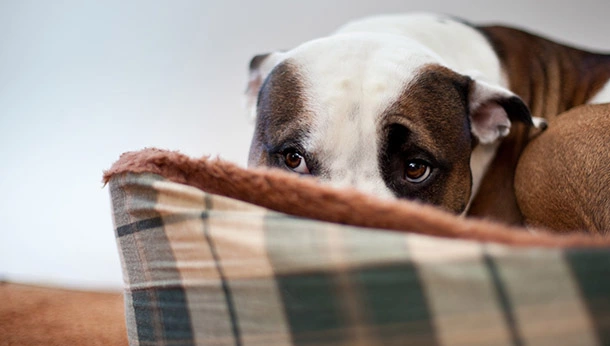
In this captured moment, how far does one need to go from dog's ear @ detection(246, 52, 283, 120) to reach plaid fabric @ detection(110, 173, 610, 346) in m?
0.84

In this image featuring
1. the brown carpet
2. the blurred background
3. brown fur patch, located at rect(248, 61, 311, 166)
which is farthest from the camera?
the blurred background

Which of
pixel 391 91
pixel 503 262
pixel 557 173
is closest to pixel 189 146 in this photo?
pixel 391 91

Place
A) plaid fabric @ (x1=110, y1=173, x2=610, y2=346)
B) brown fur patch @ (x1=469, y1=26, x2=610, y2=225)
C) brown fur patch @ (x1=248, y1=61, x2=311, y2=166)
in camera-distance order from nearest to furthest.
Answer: plaid fabric @ (x1=110, y1=173, x2=610, y2=346), brown fur patch @ (x1=248, y1=61, x2=311, y2=166), brown fur patch @ (x1=469, y1=26, x2=610, y2=225)

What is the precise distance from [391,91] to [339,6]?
1.30 m

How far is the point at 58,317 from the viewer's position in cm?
177

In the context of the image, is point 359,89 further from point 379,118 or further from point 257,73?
point 257,73

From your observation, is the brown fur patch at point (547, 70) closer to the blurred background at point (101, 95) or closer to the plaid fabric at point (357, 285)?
the blurred background at point (101, 95)

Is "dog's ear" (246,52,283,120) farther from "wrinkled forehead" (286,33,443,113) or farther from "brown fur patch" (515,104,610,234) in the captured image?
"brown fur patch" (515,104,610,234)

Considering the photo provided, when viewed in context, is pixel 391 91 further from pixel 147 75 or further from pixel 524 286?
pixel 147 75

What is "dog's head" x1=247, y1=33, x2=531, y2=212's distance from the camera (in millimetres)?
1248

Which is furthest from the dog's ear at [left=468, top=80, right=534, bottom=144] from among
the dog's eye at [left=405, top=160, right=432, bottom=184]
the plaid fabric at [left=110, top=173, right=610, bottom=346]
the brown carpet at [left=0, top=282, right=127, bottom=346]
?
the brown carpet at [left=0, top=282, right=127, bottom=346]

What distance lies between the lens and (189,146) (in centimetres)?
249

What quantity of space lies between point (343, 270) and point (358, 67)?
0.79 meters

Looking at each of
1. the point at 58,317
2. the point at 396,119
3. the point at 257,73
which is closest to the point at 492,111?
the point at 396,119
